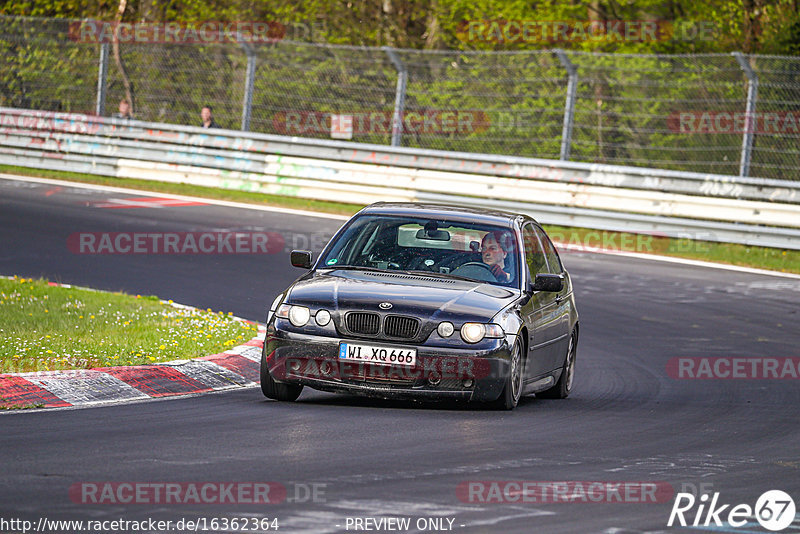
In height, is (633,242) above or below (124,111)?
below

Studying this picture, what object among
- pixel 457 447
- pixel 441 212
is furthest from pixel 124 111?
pixel 457 447

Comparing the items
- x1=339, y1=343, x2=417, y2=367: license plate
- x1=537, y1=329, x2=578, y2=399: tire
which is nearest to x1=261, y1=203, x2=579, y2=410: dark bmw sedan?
x1=339, y1=343, x2=417, y2=367: license plate

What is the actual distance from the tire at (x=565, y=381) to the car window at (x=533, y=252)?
0.66 metres

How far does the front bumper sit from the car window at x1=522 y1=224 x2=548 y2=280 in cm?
150

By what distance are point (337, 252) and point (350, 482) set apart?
3911 millimetres

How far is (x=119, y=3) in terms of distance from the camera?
3847cm

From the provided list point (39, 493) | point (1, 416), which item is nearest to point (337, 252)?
point (1, 416)

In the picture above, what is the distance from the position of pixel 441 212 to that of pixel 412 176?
12687 millimetres

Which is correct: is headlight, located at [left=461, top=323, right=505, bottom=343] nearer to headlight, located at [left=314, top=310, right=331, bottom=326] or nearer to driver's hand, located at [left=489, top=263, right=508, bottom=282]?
headlight, located at [left=314, top=310, right=331, bottom=326]

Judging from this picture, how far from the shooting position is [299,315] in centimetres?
928

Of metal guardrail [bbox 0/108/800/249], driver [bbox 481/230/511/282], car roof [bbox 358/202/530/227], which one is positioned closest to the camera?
driver [bbox 481/230/511/282]

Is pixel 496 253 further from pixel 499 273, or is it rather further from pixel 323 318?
pixel 323 318

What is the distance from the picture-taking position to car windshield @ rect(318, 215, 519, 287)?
1020cm

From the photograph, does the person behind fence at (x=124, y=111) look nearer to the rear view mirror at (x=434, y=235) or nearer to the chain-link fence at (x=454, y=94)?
the chain-link fence at (x=454, y=94)
